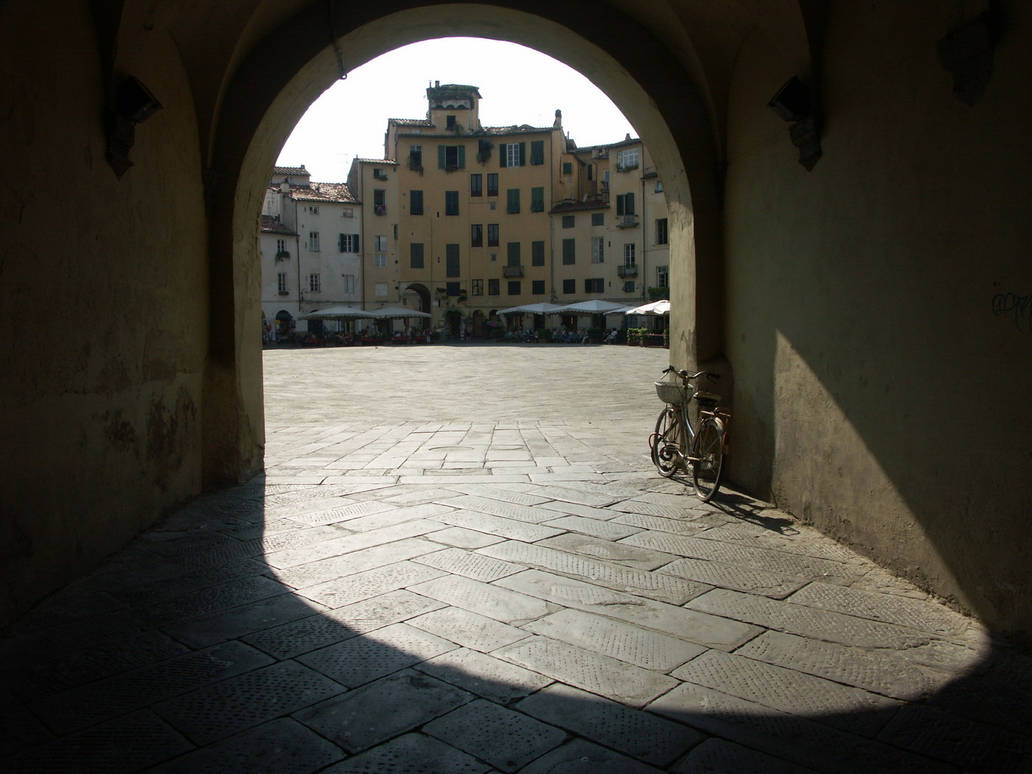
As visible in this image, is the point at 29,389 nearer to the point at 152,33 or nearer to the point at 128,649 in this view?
the point at 128,649

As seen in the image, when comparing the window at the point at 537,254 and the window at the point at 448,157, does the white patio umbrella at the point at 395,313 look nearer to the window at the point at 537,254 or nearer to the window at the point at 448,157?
the window at the point at 537,254

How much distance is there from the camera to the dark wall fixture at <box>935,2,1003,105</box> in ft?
9.76

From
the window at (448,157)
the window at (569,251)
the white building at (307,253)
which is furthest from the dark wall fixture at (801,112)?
the window at (448,157)

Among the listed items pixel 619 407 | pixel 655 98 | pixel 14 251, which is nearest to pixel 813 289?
pixel 655 98

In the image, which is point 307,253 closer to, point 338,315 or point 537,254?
point 338,315

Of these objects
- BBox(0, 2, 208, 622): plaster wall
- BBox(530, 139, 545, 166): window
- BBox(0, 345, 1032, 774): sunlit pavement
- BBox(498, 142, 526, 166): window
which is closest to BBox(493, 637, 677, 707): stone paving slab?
BBox(0, 345, 1032, 774): sunlit pavement

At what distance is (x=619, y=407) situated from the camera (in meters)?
11.8

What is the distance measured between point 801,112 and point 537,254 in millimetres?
45199

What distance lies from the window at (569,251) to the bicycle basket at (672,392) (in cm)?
4264

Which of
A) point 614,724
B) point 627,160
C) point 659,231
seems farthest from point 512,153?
point 614,724

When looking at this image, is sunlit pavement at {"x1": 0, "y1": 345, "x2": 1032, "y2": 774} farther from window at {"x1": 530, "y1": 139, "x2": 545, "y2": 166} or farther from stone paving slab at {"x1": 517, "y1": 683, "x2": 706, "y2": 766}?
window at {"x1": 530, "y1": 139, "x2": 545, "y2": 166}

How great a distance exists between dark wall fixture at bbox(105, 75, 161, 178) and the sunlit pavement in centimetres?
220

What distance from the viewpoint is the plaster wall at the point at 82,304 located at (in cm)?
323

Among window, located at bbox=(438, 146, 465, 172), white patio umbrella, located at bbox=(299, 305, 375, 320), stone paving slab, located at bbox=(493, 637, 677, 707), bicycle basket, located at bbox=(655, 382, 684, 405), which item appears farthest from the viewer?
window, located at bbox=(438, 146, 465, 172)
